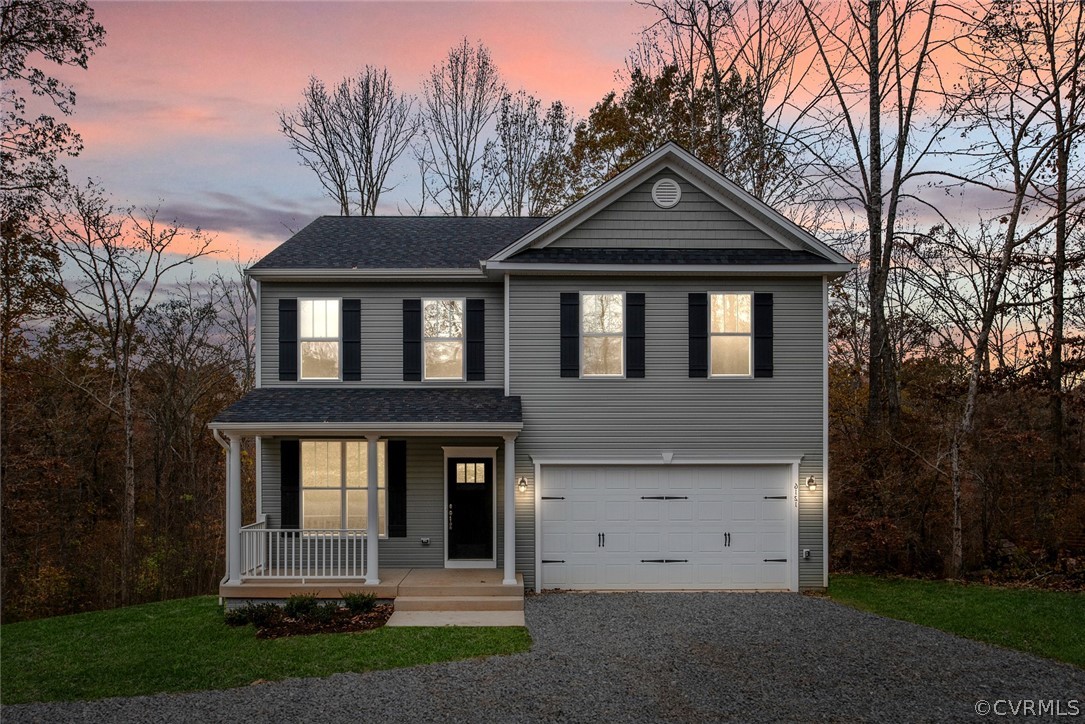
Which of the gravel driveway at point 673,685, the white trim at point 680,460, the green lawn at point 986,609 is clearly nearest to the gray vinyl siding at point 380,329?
the white trim at point 680,460

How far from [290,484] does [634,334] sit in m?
6.71

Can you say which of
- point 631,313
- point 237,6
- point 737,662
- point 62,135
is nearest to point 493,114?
point 237,6

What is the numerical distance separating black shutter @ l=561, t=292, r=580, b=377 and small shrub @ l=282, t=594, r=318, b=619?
5399mm

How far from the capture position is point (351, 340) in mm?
12828

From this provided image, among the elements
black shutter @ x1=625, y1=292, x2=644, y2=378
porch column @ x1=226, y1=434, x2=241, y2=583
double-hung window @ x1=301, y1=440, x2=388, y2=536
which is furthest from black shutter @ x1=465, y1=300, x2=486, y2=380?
porch column @ x1=226, y1=434, x2=241, y2=583

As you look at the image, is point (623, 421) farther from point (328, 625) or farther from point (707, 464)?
point (328, 625)

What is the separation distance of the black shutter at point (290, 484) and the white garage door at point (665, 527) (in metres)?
4.38

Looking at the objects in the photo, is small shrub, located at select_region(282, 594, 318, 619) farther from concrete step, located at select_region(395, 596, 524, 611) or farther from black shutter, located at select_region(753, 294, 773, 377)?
black shutter, located at select_region(753, 294, 773, 377)

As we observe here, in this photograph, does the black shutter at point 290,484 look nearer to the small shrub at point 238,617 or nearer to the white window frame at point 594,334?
the small shrub at point 238,617

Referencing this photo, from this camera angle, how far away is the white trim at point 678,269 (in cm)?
1188

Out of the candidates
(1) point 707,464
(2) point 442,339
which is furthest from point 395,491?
(1) point 707,464

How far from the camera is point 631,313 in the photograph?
40.2ft

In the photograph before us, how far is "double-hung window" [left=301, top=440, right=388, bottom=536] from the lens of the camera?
41.0 ft

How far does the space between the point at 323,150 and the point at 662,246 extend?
16.7 m
